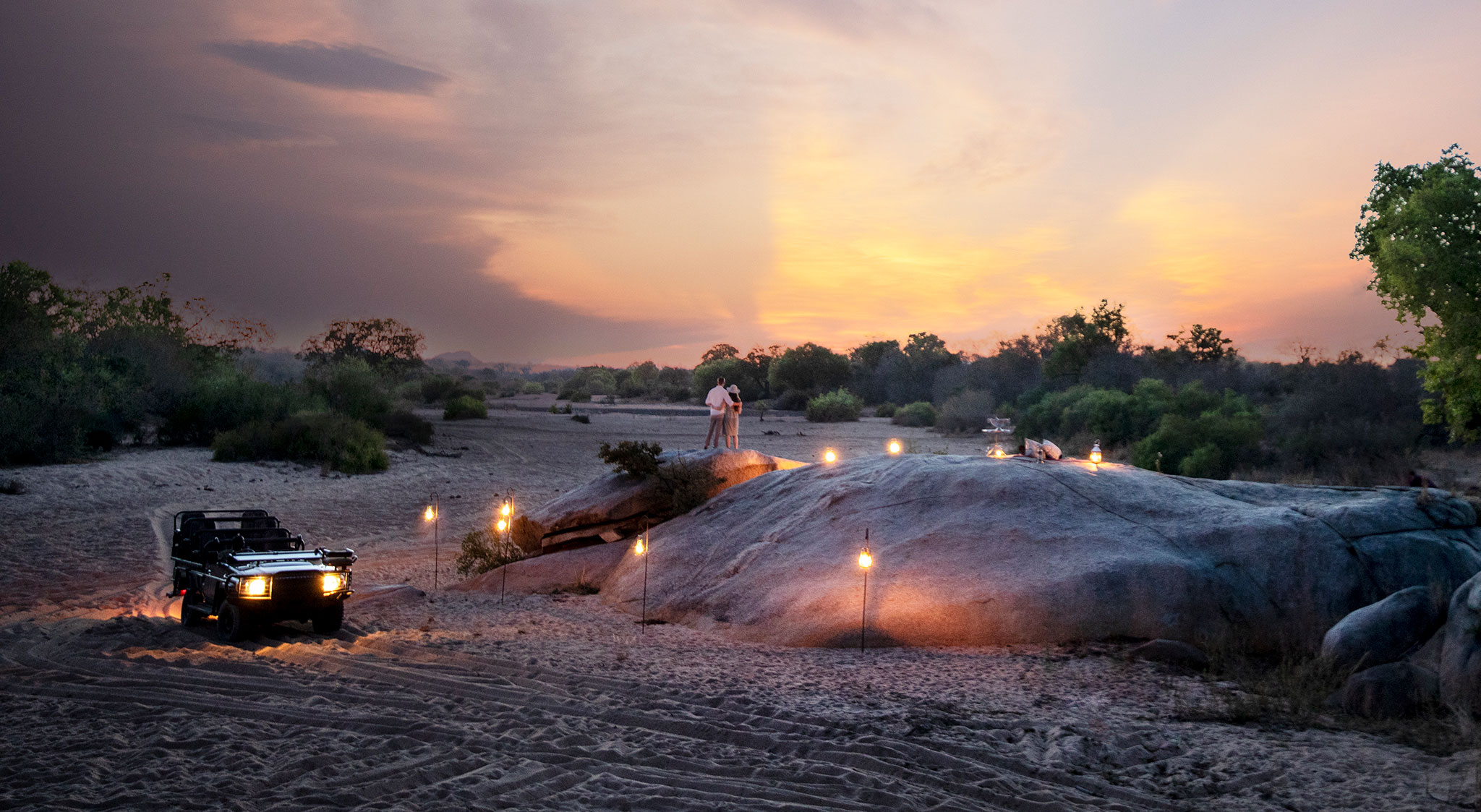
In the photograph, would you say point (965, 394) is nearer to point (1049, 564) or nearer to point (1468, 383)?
point (1468, 383)

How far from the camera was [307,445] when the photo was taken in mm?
28016

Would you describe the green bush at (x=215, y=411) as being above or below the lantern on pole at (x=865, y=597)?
above

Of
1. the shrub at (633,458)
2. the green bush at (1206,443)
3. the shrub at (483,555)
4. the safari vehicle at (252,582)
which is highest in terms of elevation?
the green bush at (1206,443)

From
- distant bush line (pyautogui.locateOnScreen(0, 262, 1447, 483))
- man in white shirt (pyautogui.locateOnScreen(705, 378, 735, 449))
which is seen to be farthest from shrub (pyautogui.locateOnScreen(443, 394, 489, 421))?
man in white shirt (pyautogui.locateOnScreen(705, 378, 735, 449))

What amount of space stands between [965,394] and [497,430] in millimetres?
25571

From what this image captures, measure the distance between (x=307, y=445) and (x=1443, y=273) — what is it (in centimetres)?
3194

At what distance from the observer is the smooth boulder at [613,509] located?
50.5ft

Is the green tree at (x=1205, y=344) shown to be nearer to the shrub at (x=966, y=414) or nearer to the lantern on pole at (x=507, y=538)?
the shrub at (x=966, y=414)

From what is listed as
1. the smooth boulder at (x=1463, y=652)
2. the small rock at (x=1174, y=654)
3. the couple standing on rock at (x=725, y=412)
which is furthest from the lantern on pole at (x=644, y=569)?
the smooth boulder at (x=1463, y=652)

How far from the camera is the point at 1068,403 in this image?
39531mm

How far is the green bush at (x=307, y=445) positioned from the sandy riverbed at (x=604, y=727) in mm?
15986

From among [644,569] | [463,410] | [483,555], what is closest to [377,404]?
[463,410]

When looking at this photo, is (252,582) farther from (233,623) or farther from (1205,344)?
(1205,344)

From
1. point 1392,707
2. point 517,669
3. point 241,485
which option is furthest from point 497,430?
point 1392,707
